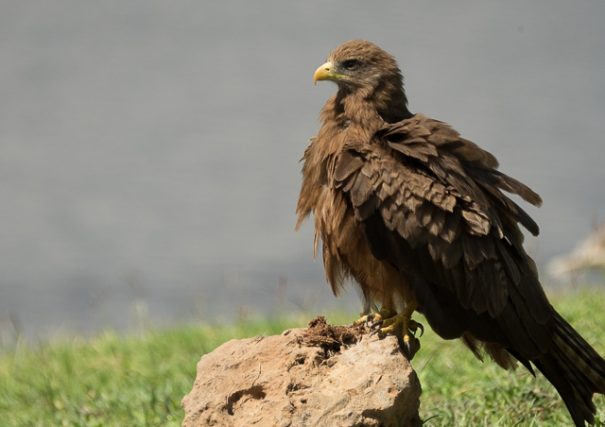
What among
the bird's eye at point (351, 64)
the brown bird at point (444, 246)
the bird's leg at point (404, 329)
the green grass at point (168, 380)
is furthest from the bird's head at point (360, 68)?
the green grass at point (168, 380)

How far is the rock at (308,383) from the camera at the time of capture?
4.84 m

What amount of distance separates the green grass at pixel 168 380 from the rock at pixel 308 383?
93cm

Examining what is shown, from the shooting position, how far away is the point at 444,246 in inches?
218

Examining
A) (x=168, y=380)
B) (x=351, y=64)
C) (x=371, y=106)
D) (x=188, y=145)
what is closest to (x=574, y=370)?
(x=371, y=106)

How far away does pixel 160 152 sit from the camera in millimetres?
23156

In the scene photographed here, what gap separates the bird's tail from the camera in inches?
219

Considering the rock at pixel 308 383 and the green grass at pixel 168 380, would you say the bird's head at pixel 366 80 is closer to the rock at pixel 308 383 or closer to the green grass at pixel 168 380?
the rock at pixel 308 383

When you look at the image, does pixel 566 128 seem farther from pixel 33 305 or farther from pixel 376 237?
pixel 376 237

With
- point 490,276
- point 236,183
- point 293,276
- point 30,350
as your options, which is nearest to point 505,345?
point 490,276

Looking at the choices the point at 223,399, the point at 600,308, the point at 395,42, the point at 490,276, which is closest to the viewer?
the point at 223,399

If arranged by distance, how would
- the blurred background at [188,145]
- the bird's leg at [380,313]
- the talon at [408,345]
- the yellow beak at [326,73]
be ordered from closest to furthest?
the talon at [408,345]
the bird's leg at [380,313]
the yellow beak at [326,73]
the blurred background at [188,145]

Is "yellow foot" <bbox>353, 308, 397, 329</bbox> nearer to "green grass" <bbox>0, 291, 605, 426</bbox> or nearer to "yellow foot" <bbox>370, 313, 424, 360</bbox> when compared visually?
"yellow foot" <bbox>370, 313, 424, 360</bbox>

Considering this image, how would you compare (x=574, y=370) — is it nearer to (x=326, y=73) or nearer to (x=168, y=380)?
(x=326, y=73)

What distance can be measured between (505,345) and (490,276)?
0.39 meters
